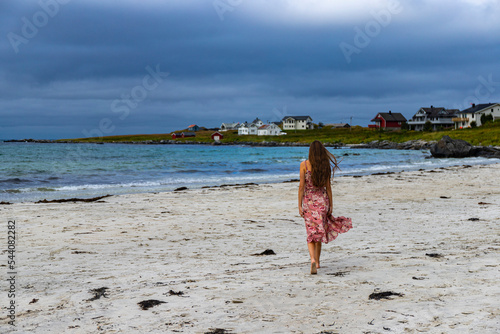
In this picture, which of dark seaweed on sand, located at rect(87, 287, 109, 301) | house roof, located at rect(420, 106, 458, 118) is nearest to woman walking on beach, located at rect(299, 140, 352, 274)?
dark seaweed on sand, located at rect(87, 287, 109, 301)

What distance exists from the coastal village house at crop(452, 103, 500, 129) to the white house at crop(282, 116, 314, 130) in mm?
75555

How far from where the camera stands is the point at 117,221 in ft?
40.3

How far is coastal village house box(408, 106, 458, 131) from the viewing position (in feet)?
456

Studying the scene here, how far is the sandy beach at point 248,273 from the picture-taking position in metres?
4.76

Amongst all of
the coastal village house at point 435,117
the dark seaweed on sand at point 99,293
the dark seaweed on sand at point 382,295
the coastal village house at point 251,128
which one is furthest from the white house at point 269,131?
the dark seaweed on sand at point 382,295

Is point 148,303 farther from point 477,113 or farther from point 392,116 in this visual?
point 392,116

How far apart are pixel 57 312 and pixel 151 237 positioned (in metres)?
4.97

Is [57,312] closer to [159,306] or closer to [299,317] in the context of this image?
[159,306]

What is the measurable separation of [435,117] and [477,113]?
803 inches

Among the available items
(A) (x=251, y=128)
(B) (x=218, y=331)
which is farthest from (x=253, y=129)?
(B) (x=218, y=331)

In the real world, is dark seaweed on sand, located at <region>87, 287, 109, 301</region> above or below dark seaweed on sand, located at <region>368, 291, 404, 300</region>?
above

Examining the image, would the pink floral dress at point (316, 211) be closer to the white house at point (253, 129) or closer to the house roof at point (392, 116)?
the house roof at point (392, 116)

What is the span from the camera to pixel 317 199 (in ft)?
22.8

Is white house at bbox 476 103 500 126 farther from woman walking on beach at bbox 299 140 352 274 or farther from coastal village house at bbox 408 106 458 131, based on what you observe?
woman walking on beach at bbox 299 140 352 274
